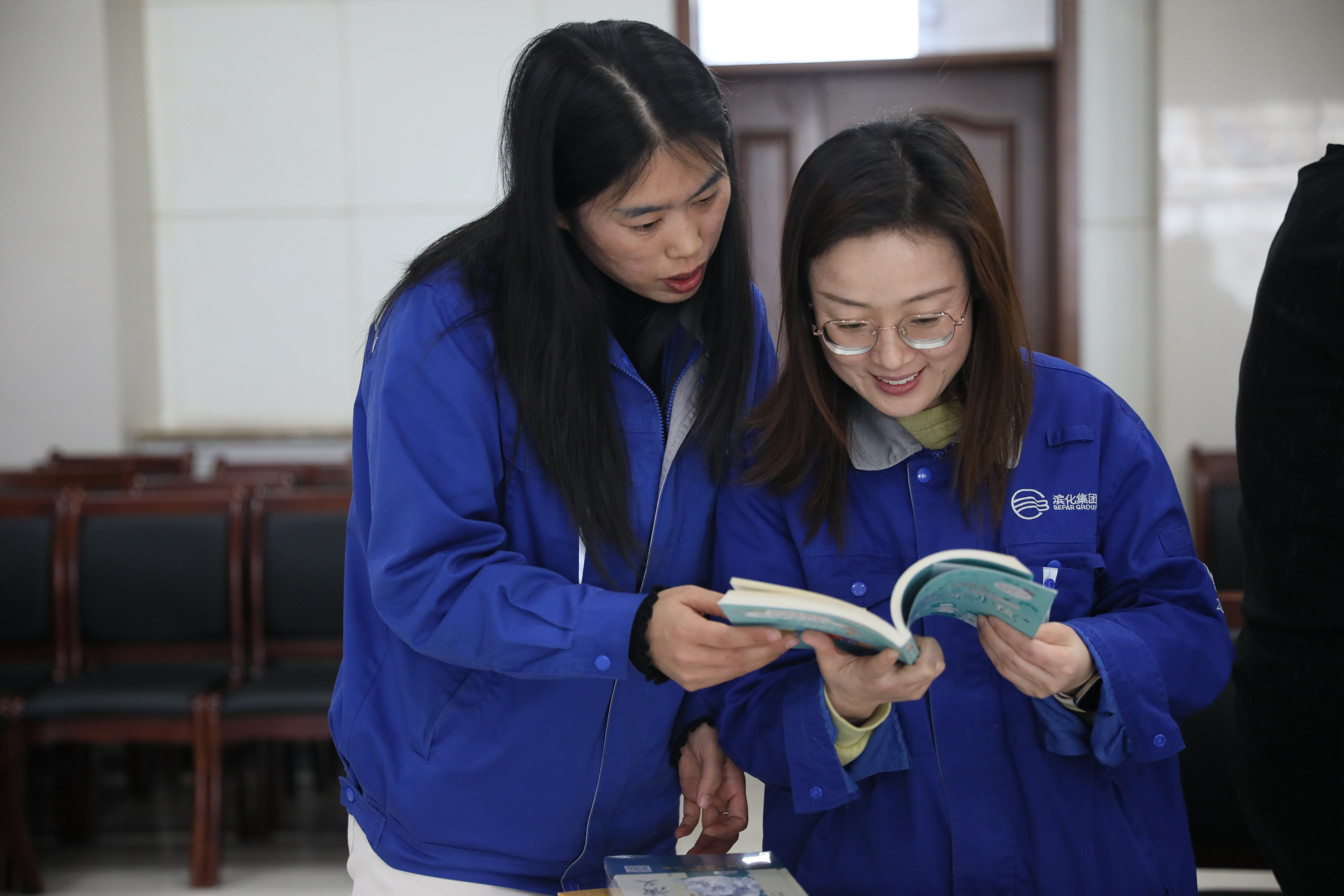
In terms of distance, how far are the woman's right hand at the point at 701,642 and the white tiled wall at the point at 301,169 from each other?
471cm

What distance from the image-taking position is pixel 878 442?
1.20 m

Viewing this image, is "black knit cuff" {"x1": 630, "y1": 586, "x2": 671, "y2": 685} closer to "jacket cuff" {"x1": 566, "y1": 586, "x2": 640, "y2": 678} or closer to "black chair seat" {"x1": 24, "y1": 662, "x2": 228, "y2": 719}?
"jacket cuff" {"x1": 566, "y1": 586, "x2": 640, "y2": 678}

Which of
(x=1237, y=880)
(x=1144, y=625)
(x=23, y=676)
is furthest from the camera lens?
(x=23, y=676)

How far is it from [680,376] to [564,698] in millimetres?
373

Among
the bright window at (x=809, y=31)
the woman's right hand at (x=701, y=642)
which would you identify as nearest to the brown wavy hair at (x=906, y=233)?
the woman's right hand at (x=701, y=642)

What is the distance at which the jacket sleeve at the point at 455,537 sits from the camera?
105cm

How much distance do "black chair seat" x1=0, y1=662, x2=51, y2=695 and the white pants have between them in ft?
7.42

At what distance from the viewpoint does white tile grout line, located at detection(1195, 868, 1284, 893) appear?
Answer: 1.90m

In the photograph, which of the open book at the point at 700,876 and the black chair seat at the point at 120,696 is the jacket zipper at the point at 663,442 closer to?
the open book at the point at 700,876

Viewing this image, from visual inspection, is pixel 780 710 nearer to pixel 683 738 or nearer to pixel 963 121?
pixel 683 738

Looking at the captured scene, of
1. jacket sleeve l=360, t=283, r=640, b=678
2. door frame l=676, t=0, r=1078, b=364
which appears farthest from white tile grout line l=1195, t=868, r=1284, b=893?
door frame l=676, t=0, r=1078, b=364

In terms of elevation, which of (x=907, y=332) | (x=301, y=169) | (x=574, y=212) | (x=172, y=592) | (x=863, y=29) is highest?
(x=863, y=29)

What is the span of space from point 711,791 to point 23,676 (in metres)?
2.71

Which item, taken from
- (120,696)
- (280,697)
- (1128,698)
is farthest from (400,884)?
(120,696)
